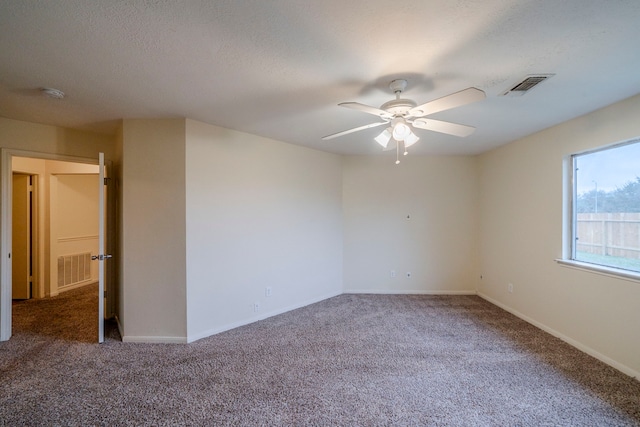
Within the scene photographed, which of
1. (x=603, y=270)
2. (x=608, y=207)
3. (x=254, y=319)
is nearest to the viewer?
(x=603, y=270)

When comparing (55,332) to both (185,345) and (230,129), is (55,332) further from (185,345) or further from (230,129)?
(230,129)

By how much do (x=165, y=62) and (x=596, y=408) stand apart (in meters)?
3.80

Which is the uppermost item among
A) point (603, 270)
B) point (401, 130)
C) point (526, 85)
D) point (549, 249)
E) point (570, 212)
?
point (526, 85)

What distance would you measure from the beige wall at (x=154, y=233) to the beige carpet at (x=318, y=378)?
0.27 m

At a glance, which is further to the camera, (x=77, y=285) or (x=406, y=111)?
(x=77, y=285)

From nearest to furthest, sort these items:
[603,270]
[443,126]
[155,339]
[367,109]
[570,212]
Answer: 1. [367,109]
2. [443,126]
3. [603,270]
4. [155,339]
5. [570,212]

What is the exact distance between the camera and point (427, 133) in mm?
3621

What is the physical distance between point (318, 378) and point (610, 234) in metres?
3.07

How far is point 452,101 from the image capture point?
1.88 m

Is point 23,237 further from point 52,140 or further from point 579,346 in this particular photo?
point 579,346

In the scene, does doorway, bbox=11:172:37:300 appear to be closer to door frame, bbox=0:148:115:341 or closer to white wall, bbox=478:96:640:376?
door frame, bbox=0:148:115:341

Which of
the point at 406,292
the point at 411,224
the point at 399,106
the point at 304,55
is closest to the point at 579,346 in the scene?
the point at 406,292

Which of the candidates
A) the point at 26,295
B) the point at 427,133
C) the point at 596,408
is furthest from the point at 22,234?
the point at 596,408

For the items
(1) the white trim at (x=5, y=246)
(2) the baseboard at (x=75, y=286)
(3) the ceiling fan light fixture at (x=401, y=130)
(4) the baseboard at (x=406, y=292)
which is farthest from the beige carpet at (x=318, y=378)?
(3) the ceiling fan light fixture at (x=401, y=130)
